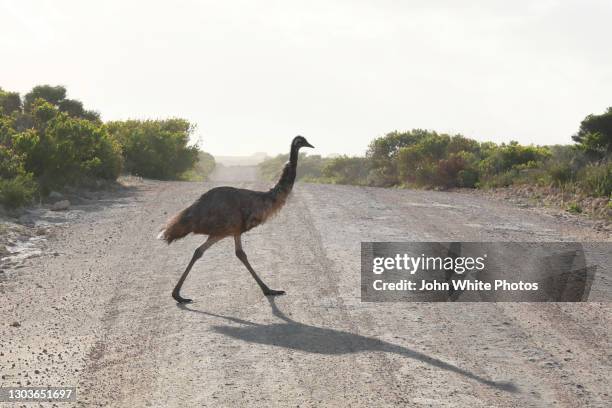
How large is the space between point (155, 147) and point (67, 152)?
522 inches

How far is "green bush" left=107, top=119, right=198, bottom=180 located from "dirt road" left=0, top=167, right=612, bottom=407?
60.2 ft

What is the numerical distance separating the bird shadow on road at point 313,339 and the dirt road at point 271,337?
0.07 feet

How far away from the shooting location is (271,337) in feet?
26.5

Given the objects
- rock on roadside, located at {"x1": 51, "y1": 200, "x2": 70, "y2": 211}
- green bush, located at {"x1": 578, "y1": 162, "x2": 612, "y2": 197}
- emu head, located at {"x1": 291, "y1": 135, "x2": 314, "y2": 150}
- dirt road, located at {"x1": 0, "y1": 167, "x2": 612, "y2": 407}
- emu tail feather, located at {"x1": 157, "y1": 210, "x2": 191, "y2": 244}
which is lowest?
dirt road, located at {"x1": 0, "y1": 167, "x2": 612, "y2": 407}

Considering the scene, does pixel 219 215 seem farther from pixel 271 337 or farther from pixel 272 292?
pixel 271 337

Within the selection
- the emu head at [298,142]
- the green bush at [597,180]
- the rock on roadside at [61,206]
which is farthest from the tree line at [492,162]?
the rock on roadside at [61,206]

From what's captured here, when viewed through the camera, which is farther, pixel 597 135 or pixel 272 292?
pixel 597 135

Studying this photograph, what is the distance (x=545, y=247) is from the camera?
13.5m

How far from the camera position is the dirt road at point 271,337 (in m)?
6.53

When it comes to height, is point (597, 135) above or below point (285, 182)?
above

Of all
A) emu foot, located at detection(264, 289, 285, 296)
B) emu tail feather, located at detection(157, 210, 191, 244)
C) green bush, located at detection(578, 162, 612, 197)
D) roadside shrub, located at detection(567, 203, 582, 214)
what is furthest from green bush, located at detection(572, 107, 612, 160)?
emu tail feather, located at detection(157, 210, 191, 244)

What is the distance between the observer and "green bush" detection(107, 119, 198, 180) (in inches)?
1240

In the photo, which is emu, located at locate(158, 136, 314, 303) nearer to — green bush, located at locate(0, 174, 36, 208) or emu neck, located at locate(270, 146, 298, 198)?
emu neck, located at locate(270, 146, 298, 198)

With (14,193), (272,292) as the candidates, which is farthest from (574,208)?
(14,193)
